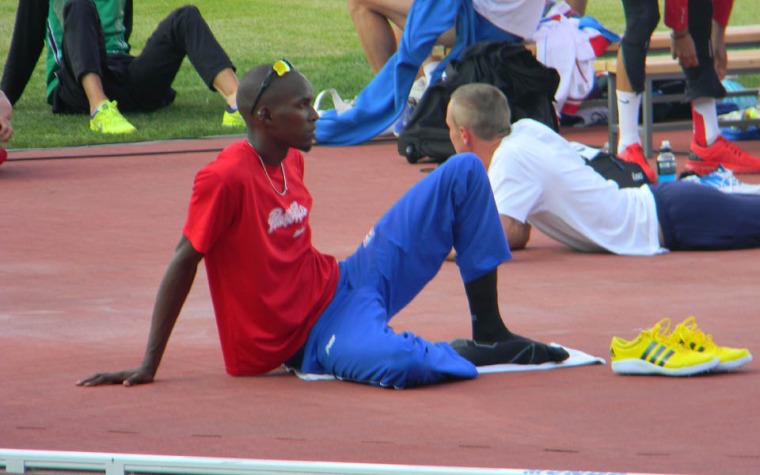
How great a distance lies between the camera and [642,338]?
4473 millimetres

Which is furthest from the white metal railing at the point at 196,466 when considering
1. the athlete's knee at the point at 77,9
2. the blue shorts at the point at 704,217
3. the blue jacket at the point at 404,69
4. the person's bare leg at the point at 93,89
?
the athlete's knee at the point at 77,9

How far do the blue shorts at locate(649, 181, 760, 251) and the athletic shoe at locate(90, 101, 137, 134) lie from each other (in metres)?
5.37

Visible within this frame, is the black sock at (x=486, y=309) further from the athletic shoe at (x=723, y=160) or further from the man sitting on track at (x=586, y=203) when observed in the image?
the athletic shoe at (x=723, y=160)

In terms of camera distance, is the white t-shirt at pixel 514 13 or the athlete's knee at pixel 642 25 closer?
the athlete's knee at pixel 642 25

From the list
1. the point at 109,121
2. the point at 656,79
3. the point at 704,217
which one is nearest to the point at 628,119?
the point at 656,79

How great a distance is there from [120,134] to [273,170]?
266 inches

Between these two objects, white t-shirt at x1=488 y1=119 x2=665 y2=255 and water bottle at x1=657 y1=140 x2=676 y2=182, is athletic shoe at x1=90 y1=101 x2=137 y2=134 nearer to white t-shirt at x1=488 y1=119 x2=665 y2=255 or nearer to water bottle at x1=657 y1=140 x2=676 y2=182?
water bottle at x1=657 y1=140 x2=676 y2=182

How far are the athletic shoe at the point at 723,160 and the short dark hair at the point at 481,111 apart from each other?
9.39 feet

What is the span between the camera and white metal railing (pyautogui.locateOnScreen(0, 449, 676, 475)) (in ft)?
9.22

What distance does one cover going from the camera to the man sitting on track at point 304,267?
434 cm

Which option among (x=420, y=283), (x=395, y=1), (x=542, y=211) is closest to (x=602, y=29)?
(x=395, y=1)

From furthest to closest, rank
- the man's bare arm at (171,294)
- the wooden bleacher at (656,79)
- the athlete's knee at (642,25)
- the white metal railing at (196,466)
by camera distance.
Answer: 1. the wooden bleacher at (656,79)
2. the athlete's knee at (642,25)
3. the man's bare arm at (171,294)
4. the white metal railing at (196,466)

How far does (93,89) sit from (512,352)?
7093 millimetres

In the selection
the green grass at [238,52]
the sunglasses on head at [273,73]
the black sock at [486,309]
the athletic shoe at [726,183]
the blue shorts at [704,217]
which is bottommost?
the green grass at [238,52]
